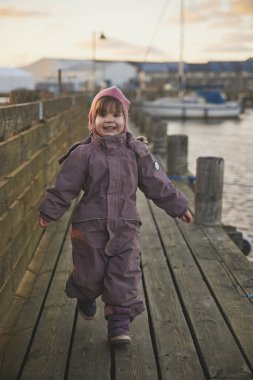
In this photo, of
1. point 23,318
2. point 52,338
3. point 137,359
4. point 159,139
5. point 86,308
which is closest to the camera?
point 137,359

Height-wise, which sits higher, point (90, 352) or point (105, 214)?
point (105, 214)

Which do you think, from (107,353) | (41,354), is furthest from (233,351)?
(41,354)

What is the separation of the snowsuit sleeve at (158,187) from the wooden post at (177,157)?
6613mm

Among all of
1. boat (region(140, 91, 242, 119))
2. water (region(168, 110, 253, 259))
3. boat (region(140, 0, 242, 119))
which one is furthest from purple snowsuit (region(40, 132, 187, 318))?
boat (region(140, 91, 242, 119))

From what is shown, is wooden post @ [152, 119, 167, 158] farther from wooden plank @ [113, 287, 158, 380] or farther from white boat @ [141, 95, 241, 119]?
white boat @ [141, 95, 241, 119]

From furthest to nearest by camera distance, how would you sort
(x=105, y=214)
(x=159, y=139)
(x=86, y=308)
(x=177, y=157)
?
1. (x=159, y=139)
2. (x=177, y=157)
3. (x=86, y=308)
4. (x=105, y=214)

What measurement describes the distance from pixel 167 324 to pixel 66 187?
108cm

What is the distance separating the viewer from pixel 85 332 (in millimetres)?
3496

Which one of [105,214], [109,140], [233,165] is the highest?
[109,140]

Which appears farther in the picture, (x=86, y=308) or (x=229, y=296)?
(x=229, y=296)

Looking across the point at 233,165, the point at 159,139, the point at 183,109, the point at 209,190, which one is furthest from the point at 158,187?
the point at 183,109

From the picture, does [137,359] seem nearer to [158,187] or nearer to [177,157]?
[158,187]

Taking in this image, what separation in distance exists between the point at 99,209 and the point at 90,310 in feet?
2.27

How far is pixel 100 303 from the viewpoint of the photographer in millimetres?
4023
